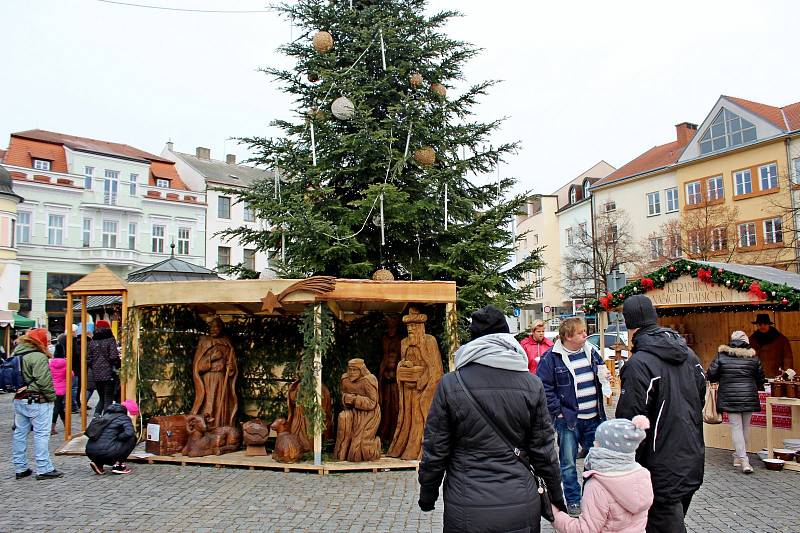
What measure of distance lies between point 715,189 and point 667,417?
34.6 meters

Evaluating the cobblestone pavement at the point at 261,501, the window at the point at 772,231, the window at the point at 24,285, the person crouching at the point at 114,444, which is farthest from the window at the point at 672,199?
the window at the point at 24,285

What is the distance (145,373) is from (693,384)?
793cm

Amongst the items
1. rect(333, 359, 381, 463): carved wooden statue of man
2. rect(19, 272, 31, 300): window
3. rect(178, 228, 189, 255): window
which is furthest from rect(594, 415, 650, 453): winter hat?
rect(178, 228, 189, 255): window

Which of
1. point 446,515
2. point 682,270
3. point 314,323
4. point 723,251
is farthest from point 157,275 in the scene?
point 723,251

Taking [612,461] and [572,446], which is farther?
[572,446]

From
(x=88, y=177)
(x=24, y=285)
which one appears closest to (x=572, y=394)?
(x=24, y=285)

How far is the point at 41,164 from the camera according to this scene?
37.4 metres

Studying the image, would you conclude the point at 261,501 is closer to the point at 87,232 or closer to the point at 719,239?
the point at 719,239

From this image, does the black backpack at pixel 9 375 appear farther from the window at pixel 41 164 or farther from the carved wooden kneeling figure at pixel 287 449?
the window at pixel 41 164

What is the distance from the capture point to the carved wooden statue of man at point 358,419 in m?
8.59

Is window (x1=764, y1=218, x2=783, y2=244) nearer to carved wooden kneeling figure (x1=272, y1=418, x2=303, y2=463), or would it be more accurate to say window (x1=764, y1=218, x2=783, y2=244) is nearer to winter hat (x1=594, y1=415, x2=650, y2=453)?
carved wooden kneeling figure (x1=272, y1=418, x2=303, y2=463)

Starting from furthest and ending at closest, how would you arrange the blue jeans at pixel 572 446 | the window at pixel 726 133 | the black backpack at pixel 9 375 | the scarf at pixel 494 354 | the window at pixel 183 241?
the window at pixel 183 241
the window at pixel 726 133
the black backpack at pixel 9 375
the blue jeans at pixel 572 446
the scarf at pixel 494 354

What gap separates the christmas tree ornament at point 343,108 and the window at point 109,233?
32806 mm

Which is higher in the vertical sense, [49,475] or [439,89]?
[439,89]
